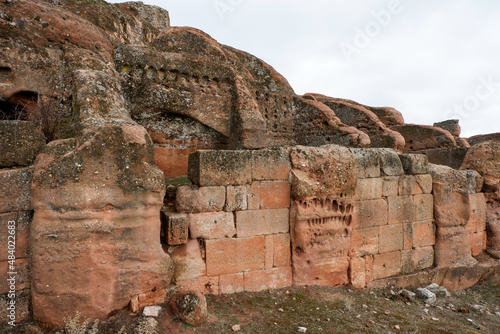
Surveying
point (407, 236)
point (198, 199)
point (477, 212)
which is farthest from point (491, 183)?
point (198, 199)

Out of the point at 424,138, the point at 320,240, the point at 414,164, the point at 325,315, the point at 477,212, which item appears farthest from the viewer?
the point at 424,138

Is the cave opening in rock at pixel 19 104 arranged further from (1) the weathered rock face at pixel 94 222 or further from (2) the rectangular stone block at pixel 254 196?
(2) the rectangular stone block at pixel 254 196

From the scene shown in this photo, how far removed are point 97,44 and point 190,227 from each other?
368 cm

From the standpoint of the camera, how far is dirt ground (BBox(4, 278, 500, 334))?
3.36 meters

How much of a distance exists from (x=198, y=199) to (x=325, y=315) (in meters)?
2.24

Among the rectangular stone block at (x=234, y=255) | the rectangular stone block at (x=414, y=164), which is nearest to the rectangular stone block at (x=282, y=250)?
the rectangular stone block at (x=234, y=255)

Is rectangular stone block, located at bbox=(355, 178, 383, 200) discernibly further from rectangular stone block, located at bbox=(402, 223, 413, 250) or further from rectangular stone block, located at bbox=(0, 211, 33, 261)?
rectangular stone block, located at bbox=(0, 211, 33, 261)

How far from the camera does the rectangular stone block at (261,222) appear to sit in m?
4.30

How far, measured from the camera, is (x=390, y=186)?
17.8 ft

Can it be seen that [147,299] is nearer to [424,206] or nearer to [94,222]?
[94,222]

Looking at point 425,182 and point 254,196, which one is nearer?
point 254,196

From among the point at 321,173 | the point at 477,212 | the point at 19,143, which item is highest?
the point at 19,143

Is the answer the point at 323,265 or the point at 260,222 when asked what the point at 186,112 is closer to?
the point at 260,222

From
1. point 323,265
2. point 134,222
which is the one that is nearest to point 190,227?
point 134,222
